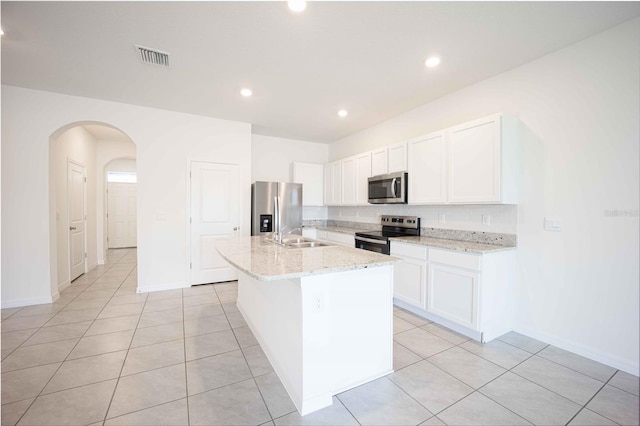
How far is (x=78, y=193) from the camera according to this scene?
473cm

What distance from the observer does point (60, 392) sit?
5.88 ft

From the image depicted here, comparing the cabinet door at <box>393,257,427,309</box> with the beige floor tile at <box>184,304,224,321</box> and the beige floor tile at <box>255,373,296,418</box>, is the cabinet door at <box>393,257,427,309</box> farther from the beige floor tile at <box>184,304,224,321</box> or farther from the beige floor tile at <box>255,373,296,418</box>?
the beige floor tile at <box>184,304,224,321</box>

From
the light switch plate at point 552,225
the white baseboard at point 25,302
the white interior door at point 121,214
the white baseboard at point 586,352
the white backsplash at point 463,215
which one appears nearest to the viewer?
the white baseboard at point 586,352

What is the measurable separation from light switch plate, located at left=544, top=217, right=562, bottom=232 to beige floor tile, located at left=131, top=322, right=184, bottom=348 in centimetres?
366

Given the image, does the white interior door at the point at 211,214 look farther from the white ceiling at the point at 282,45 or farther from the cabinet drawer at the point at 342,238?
the cabinet drawer at the point at 342,238

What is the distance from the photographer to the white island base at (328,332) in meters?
1.64

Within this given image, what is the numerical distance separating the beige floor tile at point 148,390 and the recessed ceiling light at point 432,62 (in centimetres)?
344

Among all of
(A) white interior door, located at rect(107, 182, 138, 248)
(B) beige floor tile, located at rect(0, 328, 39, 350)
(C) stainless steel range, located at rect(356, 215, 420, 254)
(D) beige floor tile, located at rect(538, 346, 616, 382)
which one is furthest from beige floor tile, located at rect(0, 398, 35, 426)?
(A) white interior door, located at rect(107, 182, 138, 248)

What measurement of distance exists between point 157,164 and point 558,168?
16.0ft

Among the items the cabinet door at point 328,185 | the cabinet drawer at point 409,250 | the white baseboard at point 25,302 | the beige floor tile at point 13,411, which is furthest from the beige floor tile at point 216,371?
the cabinet door at point 328,185

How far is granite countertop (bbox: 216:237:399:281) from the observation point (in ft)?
5.07

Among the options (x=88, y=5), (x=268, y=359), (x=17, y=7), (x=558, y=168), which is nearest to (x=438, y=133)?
(x=558, y=168)

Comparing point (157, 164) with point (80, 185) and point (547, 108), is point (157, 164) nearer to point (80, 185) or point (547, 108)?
point (80, 185)

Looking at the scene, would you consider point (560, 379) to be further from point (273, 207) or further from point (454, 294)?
point (273, 207)
